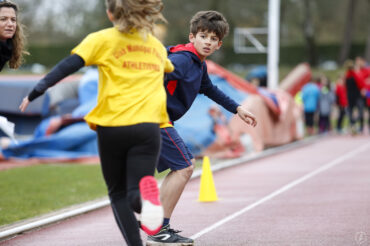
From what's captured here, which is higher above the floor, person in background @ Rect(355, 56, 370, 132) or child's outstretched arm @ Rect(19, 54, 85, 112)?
child's outstretched arm @ Rect(19, 54, 85, 112)

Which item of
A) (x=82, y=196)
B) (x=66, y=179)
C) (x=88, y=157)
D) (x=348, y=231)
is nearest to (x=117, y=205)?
(x=348, y=231)

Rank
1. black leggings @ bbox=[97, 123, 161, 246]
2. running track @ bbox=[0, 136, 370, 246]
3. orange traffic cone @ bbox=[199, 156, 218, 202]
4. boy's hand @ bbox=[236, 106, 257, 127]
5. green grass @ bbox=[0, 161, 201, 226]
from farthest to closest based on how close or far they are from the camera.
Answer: orange traffic cone @ bbox=[199, 156, 218, 202], green grass @ bbox=[0, 161, 201, 226], running track @ bbox=[0, 136, 370, 246], boy's hand @ bbox=[236, 106, 257, 127], black leggings @ bbox=[97, 123, 161, 246]

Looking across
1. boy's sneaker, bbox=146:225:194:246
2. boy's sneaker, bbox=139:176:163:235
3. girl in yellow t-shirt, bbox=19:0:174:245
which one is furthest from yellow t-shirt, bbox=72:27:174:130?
boy's sneaker, bbox=146:225:194:246

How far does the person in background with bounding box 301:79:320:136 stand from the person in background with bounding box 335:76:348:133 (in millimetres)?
972

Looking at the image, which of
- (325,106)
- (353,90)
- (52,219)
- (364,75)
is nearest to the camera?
(52,219)

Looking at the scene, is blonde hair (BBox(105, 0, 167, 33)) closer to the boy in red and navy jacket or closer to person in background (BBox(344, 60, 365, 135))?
the boy in red and navy jacket

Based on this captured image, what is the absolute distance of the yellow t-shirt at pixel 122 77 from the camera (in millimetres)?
4609

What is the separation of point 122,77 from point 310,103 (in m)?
18.6

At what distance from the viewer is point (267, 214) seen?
802 centimetres

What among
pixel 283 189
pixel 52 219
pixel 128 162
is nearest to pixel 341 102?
pixel 283 189

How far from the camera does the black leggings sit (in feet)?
15.2

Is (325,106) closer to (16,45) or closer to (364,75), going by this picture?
(364,75)

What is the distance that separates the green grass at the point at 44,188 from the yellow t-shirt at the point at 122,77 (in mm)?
3787

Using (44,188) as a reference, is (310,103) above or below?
below
